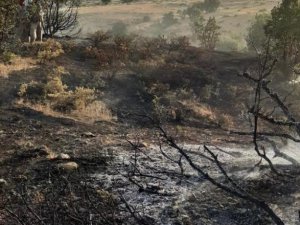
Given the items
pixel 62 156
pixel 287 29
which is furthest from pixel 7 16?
pixel 287 29

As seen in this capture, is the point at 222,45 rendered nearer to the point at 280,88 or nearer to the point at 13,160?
the point at 280,88

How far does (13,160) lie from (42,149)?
0.86 meters

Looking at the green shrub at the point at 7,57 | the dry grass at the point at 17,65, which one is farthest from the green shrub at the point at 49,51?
the green shrub at the point at 7,57

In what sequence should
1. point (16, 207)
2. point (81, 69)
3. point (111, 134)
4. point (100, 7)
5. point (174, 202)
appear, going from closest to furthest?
point (16, 207), point (174, 202), point (111, 134), point (81, 69), point (100, 7)


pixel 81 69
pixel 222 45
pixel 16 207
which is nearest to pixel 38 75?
pixel 81 69

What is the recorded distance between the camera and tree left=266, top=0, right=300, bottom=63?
23516 millimetres

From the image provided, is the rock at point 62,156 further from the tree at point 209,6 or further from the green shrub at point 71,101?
the tree at point 209,6

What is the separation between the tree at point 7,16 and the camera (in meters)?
18.2

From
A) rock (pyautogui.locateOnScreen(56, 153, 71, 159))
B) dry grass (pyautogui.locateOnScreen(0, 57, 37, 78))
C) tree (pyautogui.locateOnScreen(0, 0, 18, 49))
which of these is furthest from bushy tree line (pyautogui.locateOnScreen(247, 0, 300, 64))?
rock (pyautogui.locateOnScreen(56, 153, 71, 159))

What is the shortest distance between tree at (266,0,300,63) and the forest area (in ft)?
0.22

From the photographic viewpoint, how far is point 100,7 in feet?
276

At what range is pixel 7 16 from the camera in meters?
18.6

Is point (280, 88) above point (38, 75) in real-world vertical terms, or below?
below

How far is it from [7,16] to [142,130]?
786 centimetres
